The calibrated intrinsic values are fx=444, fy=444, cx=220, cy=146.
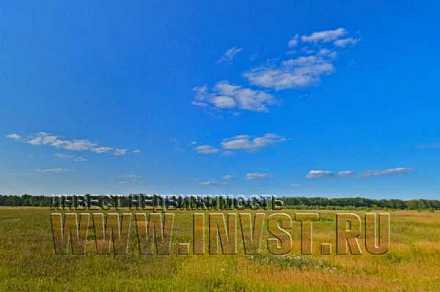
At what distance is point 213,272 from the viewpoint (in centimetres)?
1512

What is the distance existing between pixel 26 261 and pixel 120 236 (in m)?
10.3

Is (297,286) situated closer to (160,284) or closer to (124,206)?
(160,284)

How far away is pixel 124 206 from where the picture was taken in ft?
309

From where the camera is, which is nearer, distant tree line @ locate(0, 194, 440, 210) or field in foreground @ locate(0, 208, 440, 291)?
field in foreground @ locate(0, 208, 440, 291)

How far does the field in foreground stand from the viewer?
12.8m

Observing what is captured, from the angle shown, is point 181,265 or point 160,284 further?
point 181,265

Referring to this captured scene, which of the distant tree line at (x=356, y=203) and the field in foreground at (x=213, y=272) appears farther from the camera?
the distant tree line at (x=356, y=203)

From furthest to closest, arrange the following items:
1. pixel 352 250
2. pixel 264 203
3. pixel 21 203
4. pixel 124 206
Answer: pixel 21 203, pixel 124 206, pixel 264 203, pixel 352 250

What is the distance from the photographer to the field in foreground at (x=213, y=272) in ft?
42.0

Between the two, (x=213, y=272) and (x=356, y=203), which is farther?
(x=356, y=203)

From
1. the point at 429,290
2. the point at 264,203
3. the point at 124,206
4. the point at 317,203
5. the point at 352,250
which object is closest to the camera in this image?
the point at 429,290

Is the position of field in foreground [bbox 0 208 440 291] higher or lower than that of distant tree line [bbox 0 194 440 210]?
higher

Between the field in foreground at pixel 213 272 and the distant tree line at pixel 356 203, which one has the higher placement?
the field in foreground at pixel 213 272

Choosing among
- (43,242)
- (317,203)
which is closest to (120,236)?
(43,242)
